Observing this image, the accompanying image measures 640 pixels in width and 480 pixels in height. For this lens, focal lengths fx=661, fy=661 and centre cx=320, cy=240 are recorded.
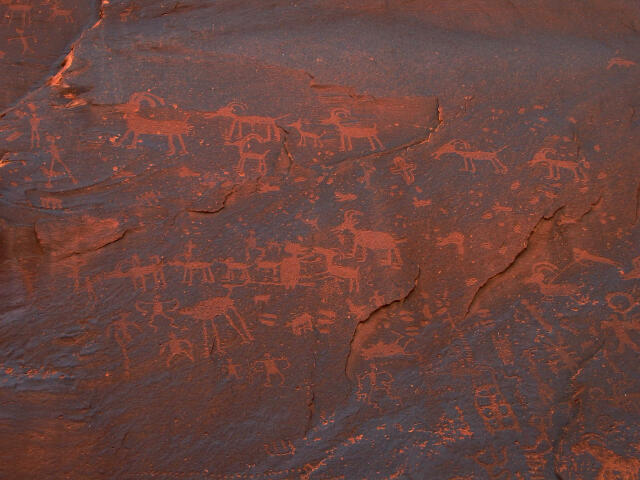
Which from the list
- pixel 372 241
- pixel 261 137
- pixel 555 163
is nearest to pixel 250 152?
pixel 261 137

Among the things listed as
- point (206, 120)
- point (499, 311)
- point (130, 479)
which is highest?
point (206, 120)

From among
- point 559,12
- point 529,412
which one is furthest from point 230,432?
point 559,12

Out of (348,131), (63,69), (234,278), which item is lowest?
(234,278)

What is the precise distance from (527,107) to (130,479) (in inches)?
106

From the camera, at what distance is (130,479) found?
2.52 metres

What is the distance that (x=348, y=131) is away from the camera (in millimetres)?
3494

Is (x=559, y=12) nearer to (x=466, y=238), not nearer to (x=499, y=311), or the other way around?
(x=466, y=238)

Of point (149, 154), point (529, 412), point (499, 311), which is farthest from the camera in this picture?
point (149, 154)

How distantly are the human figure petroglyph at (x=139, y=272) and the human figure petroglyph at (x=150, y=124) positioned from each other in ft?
2.10

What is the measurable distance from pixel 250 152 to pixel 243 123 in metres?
0.20

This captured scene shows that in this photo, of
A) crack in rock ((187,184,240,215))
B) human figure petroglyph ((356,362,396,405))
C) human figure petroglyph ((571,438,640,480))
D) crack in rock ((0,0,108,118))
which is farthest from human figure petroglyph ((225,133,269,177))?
human figure petroglyph ((571,438,640,480))

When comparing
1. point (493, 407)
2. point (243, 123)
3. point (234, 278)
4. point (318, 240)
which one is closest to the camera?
point (493, 407)

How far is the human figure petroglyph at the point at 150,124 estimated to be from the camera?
3367mm

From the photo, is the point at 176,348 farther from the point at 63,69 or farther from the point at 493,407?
the point at 63,69
